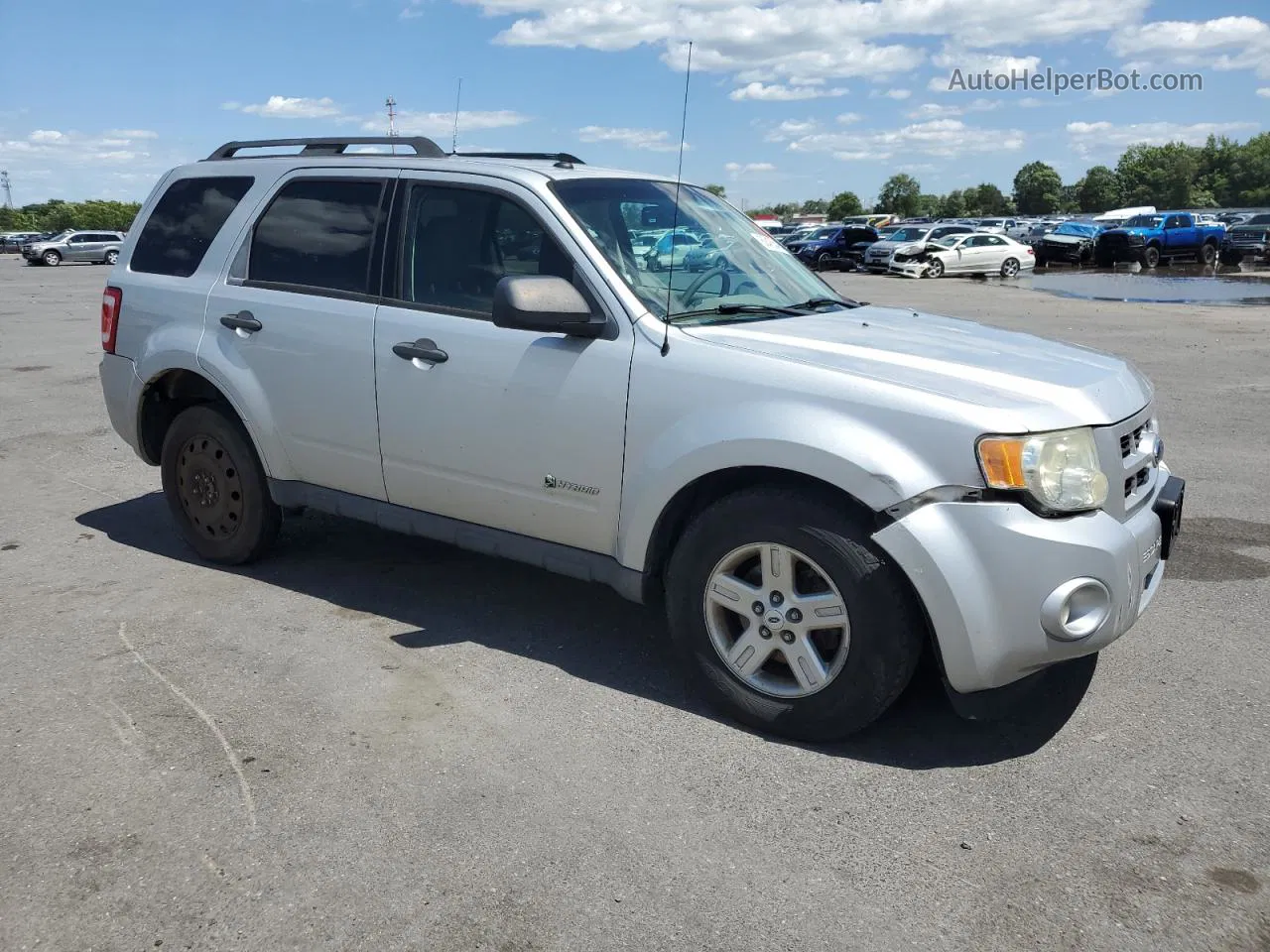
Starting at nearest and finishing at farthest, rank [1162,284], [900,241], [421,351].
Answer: [421,351] → [1162,284] → [900,241]

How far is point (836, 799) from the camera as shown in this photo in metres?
3.40

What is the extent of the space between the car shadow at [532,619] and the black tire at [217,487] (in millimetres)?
170

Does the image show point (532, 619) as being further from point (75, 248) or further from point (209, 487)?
point (75, 248)

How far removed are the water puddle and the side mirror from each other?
22.5 meters

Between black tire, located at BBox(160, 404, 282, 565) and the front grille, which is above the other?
the front grille

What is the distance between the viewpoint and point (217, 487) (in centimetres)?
546

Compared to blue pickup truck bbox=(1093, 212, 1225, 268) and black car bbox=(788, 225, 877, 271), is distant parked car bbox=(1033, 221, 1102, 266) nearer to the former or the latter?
blue pickup truck bbox=(1093, 212, 1225, 268)

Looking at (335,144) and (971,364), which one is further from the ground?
(335,144)

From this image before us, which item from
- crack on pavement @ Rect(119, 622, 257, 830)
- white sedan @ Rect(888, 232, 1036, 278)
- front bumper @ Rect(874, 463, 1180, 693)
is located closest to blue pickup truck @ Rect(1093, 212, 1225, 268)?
white sedan @ Rect(888, 232, 1036, 278)

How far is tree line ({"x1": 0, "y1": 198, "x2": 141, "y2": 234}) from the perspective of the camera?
10188 centimetres

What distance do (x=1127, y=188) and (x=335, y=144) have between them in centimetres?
13891

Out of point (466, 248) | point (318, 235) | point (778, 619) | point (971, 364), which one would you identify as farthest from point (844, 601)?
point (318, 235)

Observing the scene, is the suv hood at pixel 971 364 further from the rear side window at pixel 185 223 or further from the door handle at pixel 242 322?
the rear side window at pixel 185 223

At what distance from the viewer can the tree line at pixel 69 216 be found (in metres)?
102
